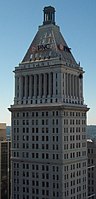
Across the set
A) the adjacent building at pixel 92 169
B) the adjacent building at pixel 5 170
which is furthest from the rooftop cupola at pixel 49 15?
the adjacent building at pixel 5 170

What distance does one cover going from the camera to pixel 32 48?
117250mm

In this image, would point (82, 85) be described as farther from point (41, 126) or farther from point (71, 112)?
point (41, 126)

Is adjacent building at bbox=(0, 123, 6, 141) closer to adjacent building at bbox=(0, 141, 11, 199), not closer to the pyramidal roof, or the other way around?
adjacent building at bbox=(0, 141, 11, 199)

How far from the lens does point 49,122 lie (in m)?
106

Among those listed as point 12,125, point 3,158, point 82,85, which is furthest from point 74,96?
point 3,158

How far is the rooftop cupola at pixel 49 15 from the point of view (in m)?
118

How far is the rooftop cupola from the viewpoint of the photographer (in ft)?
386

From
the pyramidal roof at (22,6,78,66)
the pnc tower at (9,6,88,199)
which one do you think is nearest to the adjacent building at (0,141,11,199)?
the pnc tower at (9,6,88,199)

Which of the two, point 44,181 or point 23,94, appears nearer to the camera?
point 44,181

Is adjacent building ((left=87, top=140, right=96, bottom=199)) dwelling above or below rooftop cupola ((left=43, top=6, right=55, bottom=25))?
below

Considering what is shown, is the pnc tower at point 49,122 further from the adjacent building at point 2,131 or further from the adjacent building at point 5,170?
the adjacent building at point 2,131

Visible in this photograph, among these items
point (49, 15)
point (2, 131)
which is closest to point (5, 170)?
point (2, 131)

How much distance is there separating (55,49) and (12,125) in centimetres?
2798

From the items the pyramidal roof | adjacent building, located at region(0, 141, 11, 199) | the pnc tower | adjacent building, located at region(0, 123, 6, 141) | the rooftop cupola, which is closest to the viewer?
the pnc tower
